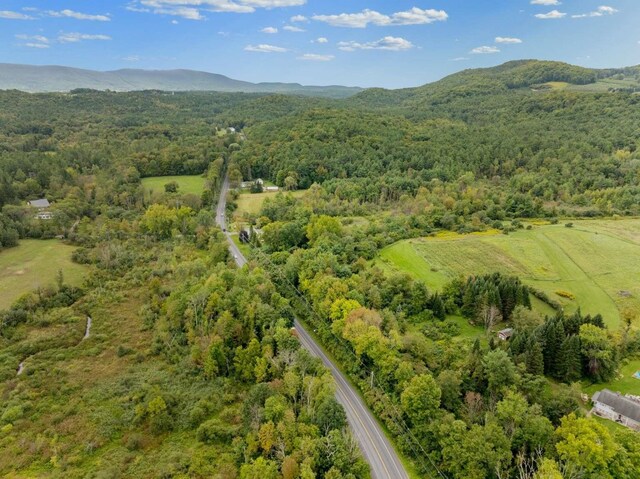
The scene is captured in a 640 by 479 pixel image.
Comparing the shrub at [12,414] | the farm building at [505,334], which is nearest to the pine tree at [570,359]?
the farm building at [505,334]

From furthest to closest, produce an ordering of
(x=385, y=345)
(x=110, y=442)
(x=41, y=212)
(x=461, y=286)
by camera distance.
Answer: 1. (x=41, y=212)
2. (x=461, y=286)
3. (x=385, y=345)
4. (x=110, y=442)

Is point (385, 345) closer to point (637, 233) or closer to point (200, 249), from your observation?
point (200, 249)

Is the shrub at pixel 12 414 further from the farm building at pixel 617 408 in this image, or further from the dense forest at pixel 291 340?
the farm building at pixel 617 408

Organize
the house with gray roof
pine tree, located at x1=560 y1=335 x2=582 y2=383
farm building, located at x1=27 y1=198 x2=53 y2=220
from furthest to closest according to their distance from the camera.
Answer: the house with gray roof
farm building, located at x1=27 y1=198 x2=53 y2=220
pine tree, located at x1=560 y1=335 x2=582 y2=383

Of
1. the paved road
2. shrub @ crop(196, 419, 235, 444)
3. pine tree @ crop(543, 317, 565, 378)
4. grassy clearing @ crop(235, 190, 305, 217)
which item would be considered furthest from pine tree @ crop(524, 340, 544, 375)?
grassy clearing @ crop(235, 190, 305, 217)

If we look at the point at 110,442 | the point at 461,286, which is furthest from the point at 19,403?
the point at 461,286

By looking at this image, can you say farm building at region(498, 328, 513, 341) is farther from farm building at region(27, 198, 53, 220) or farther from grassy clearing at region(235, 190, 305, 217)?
farm building at region(27, 198, 53, 220)

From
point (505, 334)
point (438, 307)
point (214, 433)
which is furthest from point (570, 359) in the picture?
point (214, 433)
